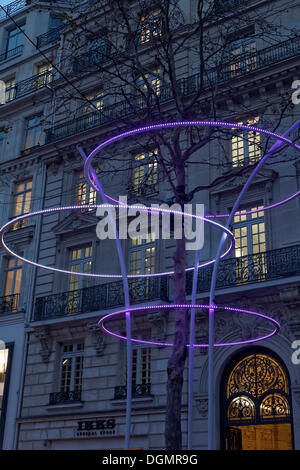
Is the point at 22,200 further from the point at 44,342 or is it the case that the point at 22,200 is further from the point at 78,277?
the point at 44,342

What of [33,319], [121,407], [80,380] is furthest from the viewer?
[33,319]

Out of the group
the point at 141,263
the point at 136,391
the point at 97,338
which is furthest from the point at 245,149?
the point at 136,391

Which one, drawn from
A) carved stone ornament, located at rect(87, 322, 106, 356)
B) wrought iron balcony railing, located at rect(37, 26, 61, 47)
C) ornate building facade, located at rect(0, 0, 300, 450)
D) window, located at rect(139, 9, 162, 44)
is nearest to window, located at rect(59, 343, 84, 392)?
ornate building facade, located at rect(0, 0, 300, 450)

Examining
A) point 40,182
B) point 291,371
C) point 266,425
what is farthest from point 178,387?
point 40,182

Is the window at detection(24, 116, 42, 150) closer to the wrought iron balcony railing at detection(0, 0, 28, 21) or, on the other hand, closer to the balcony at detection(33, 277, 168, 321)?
the wrought iron balcony railing at detection(0, 0, 28, 21)

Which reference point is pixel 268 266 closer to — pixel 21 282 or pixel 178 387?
pixel 178 387

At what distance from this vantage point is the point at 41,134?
93.4ft

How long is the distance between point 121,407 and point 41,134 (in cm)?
1428

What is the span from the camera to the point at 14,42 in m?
33.0

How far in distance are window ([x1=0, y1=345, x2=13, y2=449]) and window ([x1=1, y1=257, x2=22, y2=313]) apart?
1841mm

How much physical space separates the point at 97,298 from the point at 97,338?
150cm

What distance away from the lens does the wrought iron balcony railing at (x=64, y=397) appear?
21688 millimetres

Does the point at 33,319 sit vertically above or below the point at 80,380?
above

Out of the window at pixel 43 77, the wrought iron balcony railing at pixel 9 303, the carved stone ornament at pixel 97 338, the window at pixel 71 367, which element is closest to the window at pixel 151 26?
the window at pixel 43 77
